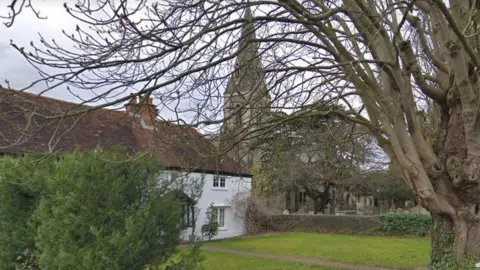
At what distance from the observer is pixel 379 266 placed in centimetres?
1448

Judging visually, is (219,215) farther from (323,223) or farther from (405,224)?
(405,224)

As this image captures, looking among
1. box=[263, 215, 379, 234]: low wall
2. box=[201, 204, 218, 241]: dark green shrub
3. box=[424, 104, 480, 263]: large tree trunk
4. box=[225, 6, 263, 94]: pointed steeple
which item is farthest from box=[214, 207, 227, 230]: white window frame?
box=[424, 104, 480, 263]: large tree trunk

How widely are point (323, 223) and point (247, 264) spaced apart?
583 inches

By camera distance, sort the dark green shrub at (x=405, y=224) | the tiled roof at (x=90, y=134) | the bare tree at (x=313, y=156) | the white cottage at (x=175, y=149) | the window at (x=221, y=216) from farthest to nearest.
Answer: the window at (x=221, y=216) → the dark green shrub at (x=405, y=224) → the bare tree at (x=313, y=156) → the white cottage at (x=175, y=149) → the tiled roof at (x=90, y=134)

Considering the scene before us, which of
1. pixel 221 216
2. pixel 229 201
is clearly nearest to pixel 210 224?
pixel 221 216

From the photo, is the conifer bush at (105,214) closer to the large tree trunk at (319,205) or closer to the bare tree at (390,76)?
the bare tree at (390,76)

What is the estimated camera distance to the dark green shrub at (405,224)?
80.6 feet

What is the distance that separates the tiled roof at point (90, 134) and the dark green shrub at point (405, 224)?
8996 millimetres

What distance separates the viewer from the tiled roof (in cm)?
484

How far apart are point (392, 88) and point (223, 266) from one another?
29.6 feet

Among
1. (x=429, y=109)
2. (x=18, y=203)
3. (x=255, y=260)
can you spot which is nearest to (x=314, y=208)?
(x=255, y=260)

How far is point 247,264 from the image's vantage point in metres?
14.6

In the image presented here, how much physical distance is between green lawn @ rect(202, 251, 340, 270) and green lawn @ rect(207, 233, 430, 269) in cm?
207

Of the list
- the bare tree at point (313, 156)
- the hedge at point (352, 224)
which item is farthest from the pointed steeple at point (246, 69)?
the hedge at point (352, 224)
